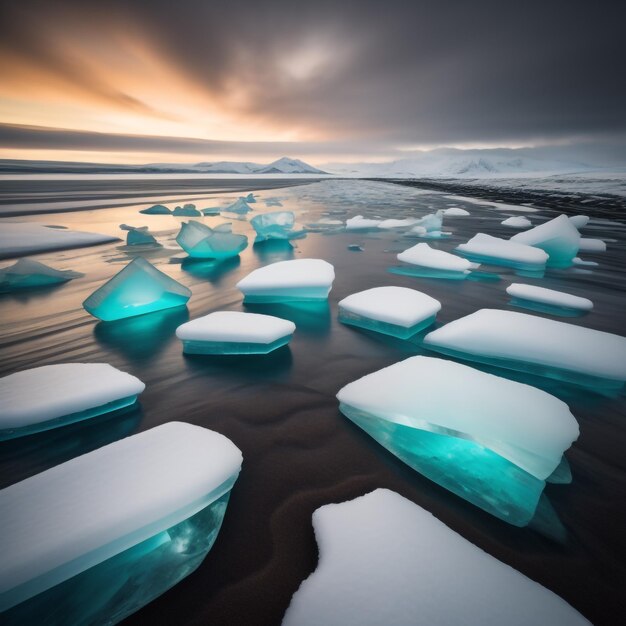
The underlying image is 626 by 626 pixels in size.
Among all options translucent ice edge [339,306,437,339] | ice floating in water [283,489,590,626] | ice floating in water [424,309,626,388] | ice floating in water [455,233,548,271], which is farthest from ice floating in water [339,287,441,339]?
ice floating in water [455,233,548,271]

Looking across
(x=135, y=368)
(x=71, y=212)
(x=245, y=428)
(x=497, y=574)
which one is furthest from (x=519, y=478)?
(x=71, y=212)

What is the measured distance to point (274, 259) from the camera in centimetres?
412

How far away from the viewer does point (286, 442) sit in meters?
1.18

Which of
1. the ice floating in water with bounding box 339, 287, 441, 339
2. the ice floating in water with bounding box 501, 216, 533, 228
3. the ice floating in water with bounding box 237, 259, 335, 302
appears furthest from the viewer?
the ice floating in water with bounding box 501, 216, 533, 228

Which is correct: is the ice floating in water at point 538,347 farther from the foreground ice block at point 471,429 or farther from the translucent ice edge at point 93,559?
the translucent ice edge at point 93,559

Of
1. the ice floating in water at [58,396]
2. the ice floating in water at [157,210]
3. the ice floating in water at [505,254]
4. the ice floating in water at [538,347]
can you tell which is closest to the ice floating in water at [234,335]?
the ice floating in water at [58,396]

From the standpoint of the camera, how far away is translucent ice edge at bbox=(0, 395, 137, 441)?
3.81 ft

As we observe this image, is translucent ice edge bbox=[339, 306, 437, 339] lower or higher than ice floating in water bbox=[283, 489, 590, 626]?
lower

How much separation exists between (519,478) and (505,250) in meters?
3.53

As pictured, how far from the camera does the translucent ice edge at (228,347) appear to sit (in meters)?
1.73

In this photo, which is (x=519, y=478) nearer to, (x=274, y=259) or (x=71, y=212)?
(x=274, y=259)

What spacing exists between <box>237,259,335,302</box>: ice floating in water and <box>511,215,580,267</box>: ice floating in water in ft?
9.86

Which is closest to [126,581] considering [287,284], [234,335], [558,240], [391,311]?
[234,335]

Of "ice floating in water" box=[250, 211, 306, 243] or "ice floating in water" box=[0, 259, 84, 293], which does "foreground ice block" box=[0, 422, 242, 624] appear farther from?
"ice floating in water" box=[250, 211, 306, 243]
